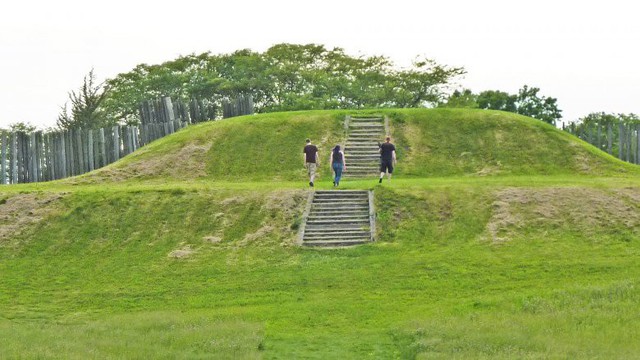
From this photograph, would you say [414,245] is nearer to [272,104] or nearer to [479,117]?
[479,117]

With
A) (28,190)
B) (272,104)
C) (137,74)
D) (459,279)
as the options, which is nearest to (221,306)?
(459,279)

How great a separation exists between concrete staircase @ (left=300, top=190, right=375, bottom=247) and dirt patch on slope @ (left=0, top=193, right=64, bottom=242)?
28.7 feet

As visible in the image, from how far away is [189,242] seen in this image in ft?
89.4

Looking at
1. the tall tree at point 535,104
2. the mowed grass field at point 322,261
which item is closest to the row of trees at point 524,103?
the tall tree at point 535,104

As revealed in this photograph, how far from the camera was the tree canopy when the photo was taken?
62469 mm

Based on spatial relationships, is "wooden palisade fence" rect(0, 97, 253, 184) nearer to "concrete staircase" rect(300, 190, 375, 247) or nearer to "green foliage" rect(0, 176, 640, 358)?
"green foliage" rect(0, 176, 640, 358)

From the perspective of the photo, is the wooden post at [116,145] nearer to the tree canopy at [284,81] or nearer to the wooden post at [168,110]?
the wooden post at [168,110]

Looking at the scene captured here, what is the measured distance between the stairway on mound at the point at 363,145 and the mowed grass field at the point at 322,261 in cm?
115

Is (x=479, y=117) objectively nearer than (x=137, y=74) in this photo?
Yes

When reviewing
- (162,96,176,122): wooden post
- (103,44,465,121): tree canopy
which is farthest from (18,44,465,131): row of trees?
(162,96,176,122): wooden post

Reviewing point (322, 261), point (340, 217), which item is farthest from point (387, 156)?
point (322, 261)

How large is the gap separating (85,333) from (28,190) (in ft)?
48.2

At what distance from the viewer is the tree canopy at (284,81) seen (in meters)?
62.5

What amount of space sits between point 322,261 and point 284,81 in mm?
40647
